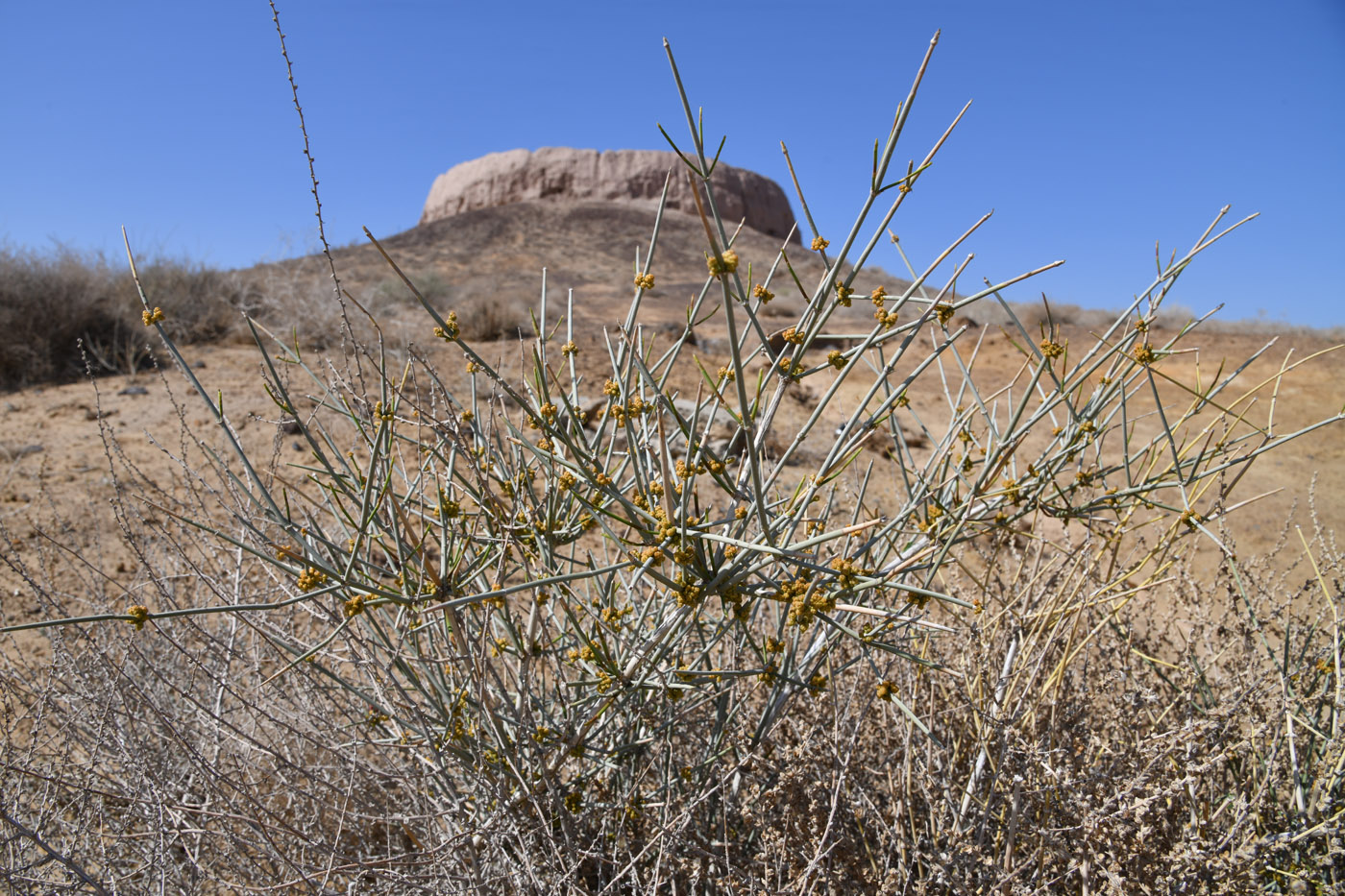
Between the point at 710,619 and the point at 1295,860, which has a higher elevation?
the point at 710,619

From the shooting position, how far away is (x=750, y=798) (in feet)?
5.49

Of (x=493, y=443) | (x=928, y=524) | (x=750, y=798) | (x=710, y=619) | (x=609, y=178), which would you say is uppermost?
(x=609, y=178)

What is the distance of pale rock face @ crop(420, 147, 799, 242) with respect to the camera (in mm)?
37156

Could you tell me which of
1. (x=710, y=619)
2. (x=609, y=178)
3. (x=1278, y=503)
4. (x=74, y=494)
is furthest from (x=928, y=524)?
(x=609, y=178)

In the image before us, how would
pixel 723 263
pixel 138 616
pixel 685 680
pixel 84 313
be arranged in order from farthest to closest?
pixel 84 313
pixel 685 680
pixel 138 616
pixel 723 263

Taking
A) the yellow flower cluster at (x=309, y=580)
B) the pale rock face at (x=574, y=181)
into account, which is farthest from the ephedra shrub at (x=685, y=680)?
the pale rock face at (x=574, y=181)

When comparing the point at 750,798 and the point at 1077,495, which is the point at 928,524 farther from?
the point at 1077,495

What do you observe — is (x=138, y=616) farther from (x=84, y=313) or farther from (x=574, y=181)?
(x=574, y=181)

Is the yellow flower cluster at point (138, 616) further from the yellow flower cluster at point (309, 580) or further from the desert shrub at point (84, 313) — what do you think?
the desert shrub at point (84, 313)

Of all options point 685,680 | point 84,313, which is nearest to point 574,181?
point 84,313

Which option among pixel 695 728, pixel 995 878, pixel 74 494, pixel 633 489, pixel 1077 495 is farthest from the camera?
pixel 74 494

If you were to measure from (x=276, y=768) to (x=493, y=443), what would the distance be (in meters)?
1.07

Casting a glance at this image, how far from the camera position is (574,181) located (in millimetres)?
37312

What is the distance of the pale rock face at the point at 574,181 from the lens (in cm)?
3716
